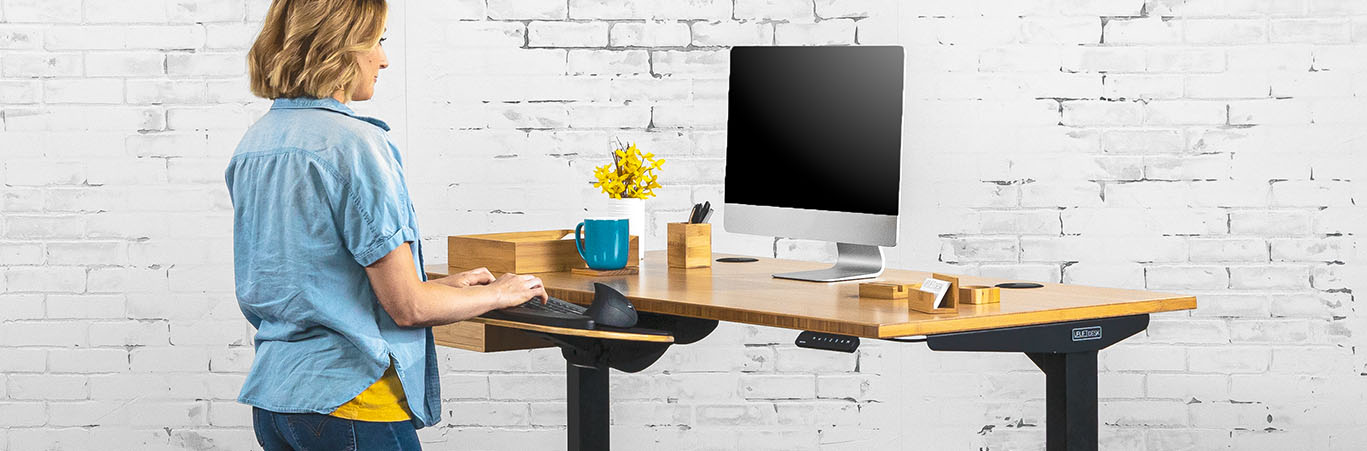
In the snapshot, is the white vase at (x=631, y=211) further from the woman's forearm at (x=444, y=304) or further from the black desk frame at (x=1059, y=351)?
the woman's forearm at (x=444, y=304)

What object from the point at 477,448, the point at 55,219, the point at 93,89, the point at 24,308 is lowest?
the point at 477,448

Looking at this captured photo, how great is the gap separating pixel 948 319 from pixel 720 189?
1.63 meters

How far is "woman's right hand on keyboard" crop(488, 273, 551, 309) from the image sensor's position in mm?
2046

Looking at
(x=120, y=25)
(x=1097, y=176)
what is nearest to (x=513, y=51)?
(x=120, y=25)

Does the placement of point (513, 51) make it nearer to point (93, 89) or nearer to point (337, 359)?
point (93, 89)

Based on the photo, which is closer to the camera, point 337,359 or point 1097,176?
point 337,359

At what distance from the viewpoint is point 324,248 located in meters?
1.79

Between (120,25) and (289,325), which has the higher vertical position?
(120,25)

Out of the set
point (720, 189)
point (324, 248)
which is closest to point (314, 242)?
point (324, 248)

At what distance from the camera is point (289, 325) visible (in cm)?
181

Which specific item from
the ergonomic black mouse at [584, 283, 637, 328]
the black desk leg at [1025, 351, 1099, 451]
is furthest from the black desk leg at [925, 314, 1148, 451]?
the ergonomic black mouse at [584, 283, 637, 328]

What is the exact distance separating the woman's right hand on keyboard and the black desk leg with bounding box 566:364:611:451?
67cm

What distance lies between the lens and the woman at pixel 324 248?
1.77m

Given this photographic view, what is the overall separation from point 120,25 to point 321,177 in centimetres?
198
